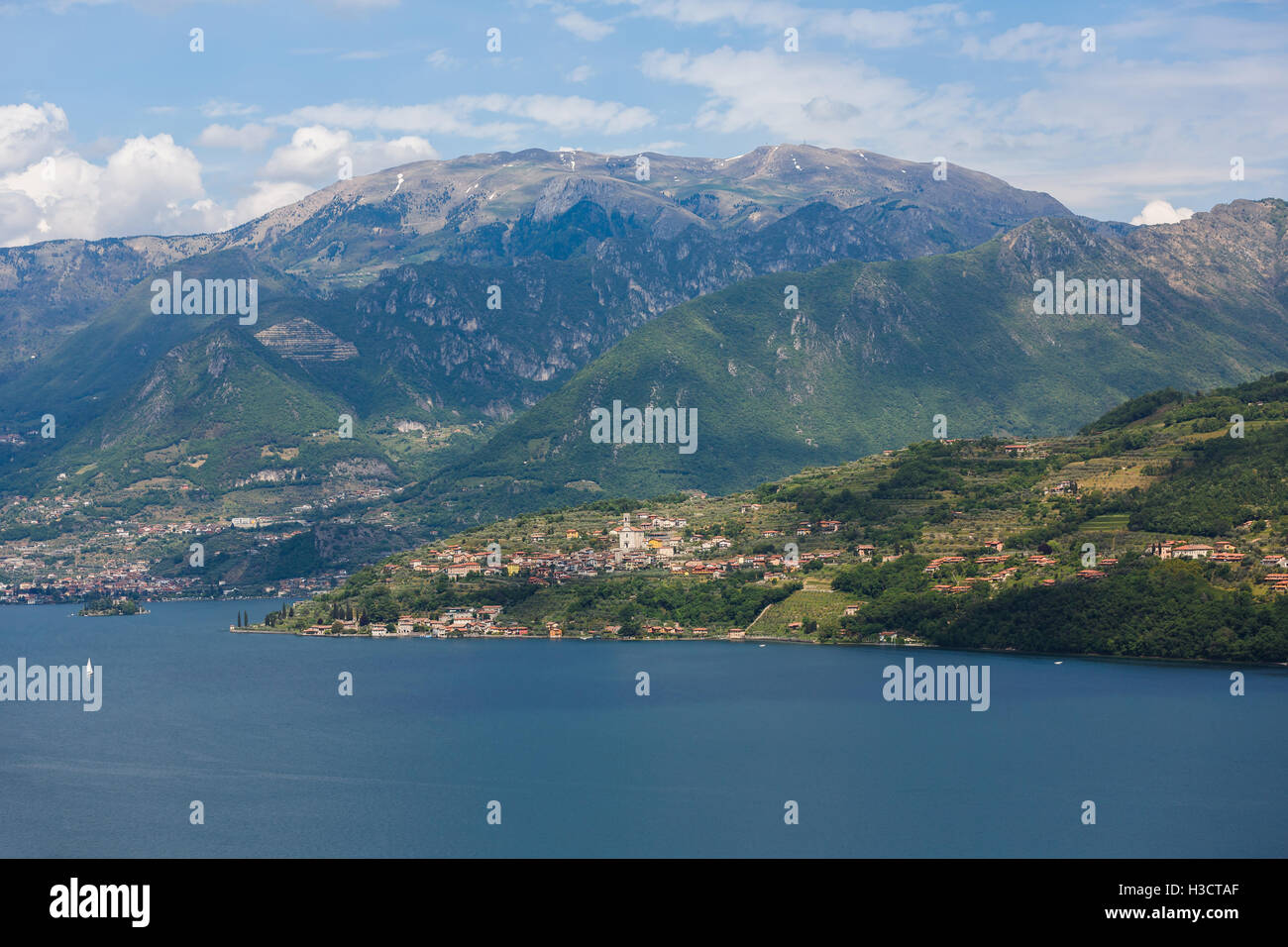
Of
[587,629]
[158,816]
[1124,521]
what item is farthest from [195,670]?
[1124,521]

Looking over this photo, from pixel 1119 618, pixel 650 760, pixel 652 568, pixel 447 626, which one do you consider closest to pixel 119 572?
pixel 447 626

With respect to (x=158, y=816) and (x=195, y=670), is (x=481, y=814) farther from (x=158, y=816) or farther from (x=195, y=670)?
(x=195, y=670)

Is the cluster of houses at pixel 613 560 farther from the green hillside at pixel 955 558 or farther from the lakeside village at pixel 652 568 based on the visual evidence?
the green hillside at pixel 955 558

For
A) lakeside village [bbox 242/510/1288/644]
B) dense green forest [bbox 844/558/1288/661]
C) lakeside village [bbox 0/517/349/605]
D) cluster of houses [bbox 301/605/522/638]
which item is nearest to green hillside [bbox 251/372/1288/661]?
dense green forest [bbox 844/558/1288/661]

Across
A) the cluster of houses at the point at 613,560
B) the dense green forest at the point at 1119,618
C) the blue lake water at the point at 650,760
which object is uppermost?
the cluster of houses at the point at 613,560

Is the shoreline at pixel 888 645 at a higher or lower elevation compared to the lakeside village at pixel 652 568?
lower

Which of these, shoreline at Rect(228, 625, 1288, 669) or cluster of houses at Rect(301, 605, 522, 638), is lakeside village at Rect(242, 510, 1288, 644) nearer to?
cluster of houses at Rect(301, 605, 522, 638)

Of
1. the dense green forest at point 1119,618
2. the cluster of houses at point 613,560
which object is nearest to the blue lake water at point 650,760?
the dense green forest at point 1119,618
